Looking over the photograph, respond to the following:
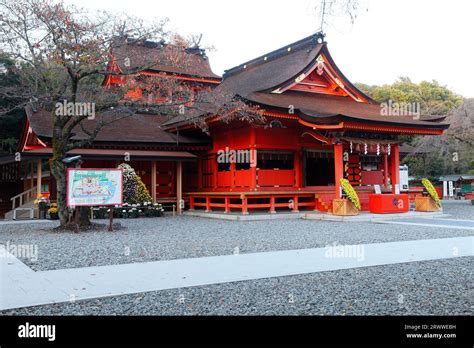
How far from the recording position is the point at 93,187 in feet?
43.4

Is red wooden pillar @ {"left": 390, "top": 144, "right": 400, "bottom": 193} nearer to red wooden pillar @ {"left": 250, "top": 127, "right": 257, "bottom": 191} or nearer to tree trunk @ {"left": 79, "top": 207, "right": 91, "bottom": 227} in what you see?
red wooden pillar @ {"left": 250, "top": 127, "right": 257, "bottom": 191}

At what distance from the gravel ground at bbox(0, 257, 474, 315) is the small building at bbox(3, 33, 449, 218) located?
11247 millimetres

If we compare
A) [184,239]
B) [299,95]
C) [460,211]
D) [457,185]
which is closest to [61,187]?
[184,239]

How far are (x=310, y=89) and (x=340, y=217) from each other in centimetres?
769

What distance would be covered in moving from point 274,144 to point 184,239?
8.91m

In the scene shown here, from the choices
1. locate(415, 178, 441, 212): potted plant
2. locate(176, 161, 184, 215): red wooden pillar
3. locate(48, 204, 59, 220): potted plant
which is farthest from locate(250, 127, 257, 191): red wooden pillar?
locate(48, 204, 59, 220): potted plant

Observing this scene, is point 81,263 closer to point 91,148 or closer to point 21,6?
point 21,6

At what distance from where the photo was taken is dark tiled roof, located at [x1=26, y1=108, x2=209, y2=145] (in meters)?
20.1

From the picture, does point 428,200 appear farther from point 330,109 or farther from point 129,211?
point 129,211

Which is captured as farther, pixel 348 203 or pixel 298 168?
pixel 298 168

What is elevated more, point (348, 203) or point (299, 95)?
point (299, 95)

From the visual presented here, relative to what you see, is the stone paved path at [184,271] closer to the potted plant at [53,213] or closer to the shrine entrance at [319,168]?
the potted plant at [53,213]

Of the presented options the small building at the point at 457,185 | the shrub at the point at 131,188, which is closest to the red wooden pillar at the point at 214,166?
the shrub at the point at 131,188

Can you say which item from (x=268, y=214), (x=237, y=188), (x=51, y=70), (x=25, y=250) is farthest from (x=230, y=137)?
(x=25, y=250)
